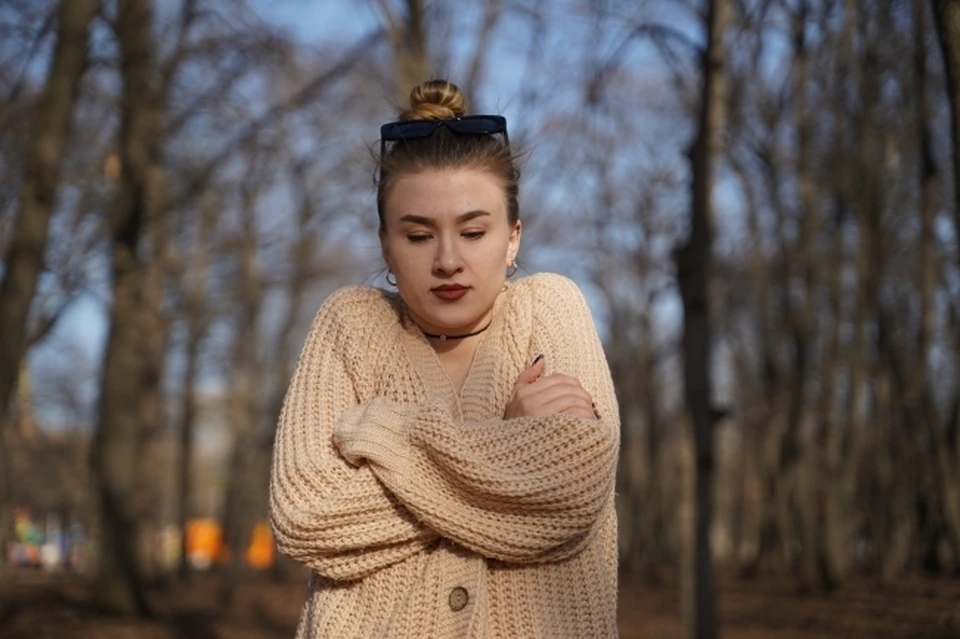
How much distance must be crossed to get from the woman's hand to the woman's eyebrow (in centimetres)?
36

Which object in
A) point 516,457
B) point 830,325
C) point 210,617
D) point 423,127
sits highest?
point 830,325

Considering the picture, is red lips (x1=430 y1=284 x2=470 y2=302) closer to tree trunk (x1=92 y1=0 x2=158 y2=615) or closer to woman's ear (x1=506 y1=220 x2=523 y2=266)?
woman's ear (x1=506 y1=220 x2=523 y2=266)

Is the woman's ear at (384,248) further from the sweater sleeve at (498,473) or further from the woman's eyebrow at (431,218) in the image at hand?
the sweater sleeve at (498,473)

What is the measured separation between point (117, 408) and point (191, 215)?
701 centimetres

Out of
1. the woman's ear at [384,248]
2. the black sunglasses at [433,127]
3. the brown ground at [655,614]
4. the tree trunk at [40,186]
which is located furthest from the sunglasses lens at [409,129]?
the brown ground at [655,614]

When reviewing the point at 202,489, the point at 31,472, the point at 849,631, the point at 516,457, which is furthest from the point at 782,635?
the point at 202,489

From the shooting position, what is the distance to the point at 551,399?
271 cm

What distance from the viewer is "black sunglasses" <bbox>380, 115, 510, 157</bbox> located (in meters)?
2.87

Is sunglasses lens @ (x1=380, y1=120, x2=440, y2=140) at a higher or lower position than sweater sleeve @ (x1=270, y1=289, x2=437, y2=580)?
higher

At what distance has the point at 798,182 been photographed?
22094mm

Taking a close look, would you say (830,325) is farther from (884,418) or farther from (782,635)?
(782,635)

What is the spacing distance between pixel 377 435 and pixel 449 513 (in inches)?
8.5

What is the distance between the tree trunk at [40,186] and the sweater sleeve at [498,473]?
7.29 metres

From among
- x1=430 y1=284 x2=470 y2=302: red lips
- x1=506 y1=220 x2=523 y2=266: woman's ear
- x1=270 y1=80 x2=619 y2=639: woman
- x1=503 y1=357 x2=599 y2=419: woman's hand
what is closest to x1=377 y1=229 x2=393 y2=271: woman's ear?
x1=270 y1=80 x2=619 y2=639: woman
